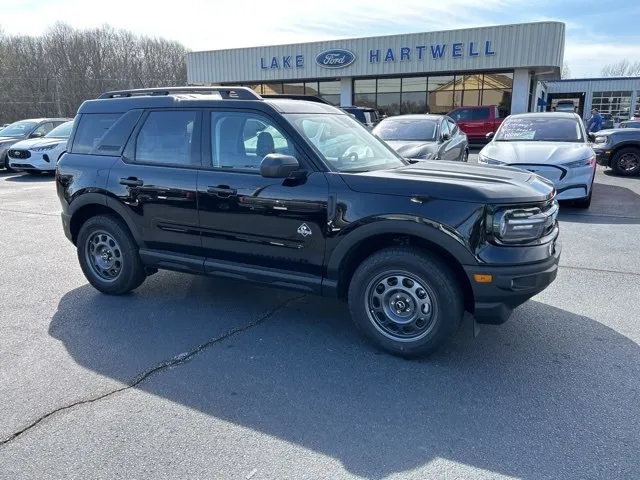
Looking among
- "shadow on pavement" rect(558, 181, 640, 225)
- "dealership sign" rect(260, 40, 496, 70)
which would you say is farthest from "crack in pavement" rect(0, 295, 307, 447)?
"dealership sign" rect(260, 40, 496, 70)

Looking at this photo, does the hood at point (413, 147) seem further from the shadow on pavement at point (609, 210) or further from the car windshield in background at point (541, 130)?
the shadow on pavement at point (609, 210)

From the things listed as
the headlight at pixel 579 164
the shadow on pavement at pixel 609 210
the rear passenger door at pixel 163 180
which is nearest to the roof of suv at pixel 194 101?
the rear passenger door at pixel 163 180

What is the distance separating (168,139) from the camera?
14.3 ft

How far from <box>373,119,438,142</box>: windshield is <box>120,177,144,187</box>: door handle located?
667 cm

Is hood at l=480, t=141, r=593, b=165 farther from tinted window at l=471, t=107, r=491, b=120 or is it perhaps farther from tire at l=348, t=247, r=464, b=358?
tinted window at l=471, t=107, r=491, b=120

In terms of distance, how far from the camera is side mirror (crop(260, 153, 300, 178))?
347 centimetres

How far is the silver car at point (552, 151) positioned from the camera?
26.9 feet

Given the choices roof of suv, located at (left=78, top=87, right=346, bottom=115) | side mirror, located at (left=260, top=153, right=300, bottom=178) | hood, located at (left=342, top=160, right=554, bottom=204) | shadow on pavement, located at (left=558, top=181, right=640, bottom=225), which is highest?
roof of suv, located at (left=78, top=87, right=346, bottom=115)

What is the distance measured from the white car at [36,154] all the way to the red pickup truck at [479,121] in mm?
15365

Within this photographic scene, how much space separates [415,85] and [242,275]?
24.4 metres

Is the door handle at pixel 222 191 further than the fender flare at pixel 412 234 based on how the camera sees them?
Yes

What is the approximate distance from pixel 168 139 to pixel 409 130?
6.88 m

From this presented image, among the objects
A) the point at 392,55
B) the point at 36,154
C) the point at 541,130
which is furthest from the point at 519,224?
the point at 392,55

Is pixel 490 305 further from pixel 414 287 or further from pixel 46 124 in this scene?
pixel 46 124
